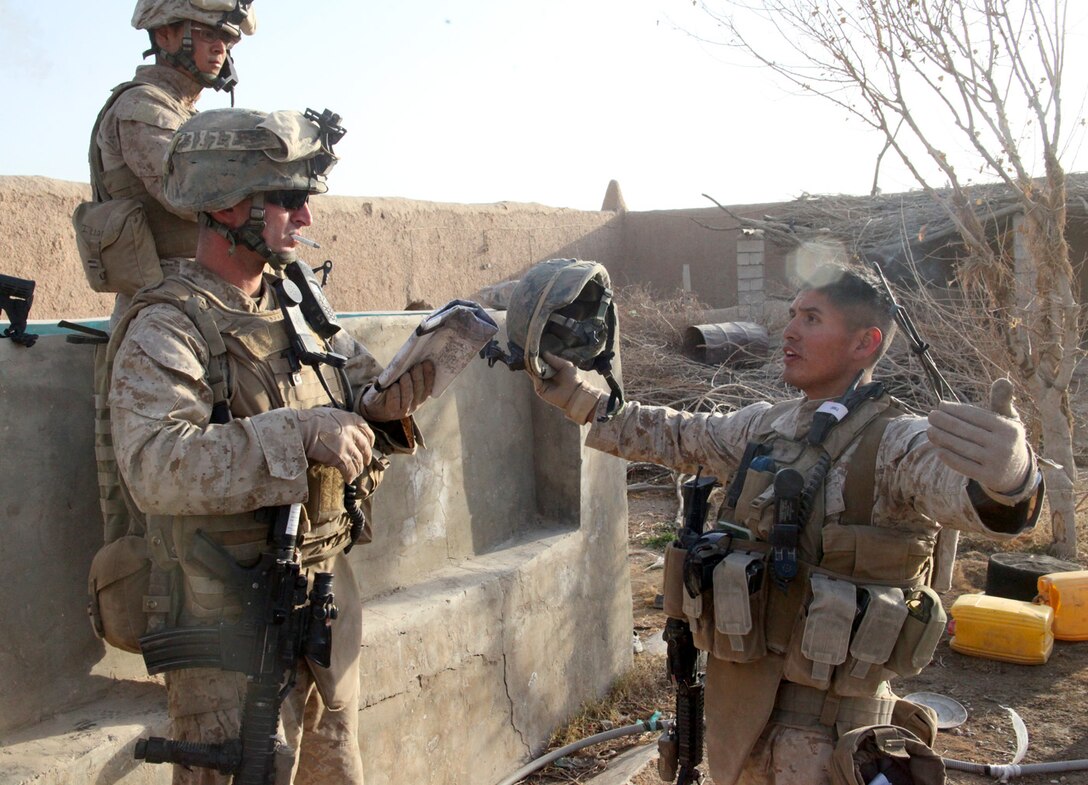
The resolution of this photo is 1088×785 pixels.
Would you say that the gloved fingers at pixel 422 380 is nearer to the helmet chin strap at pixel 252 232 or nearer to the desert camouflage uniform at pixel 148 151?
the helmet chin strap at pixel 252 232

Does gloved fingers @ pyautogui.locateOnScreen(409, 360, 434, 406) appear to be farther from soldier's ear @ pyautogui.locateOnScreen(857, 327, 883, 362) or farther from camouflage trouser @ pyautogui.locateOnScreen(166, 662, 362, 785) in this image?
soldier's ear @ pyautogui.locateOnScreen(857, 327, 883, 362)

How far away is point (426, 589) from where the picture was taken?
392cm

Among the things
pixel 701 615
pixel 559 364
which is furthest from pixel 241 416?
pixel 701 615

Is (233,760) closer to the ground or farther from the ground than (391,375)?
closer to the ground

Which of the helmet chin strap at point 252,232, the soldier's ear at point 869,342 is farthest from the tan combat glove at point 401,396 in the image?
the soldier's ear at point 869,342

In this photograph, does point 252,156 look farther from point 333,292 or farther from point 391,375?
point 333,292

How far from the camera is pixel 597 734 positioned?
4.34 meters

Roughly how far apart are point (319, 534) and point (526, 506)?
2.24 metres

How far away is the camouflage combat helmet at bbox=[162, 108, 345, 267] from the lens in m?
2.44

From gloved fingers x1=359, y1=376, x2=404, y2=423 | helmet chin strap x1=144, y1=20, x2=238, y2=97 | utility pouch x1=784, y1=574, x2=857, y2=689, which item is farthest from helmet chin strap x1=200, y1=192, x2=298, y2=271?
utility pouch x1=784, y1=574, x2=857, y2=689

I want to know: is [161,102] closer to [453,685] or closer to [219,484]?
[219,484]

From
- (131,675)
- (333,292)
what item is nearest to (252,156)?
(131,675)

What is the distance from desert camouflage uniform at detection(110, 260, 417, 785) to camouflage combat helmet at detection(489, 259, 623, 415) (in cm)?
41

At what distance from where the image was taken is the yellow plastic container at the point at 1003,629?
17.1 ft
